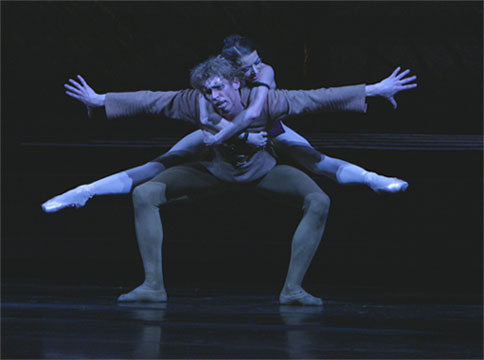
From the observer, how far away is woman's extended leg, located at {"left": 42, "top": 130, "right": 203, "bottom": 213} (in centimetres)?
400

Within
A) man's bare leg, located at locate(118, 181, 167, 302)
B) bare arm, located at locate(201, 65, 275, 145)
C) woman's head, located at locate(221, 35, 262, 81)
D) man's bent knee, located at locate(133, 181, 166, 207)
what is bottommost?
man's bare leg, located at locate(118, 181, 167, 302)

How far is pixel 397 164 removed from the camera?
605 cm

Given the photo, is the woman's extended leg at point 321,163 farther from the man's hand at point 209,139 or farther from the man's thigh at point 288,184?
the man's hand at point 209,139

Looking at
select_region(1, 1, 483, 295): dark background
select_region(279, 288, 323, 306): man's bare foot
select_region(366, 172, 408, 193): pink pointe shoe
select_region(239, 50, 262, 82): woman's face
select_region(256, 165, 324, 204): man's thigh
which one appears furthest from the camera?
select_region(1, 1, 483, 295): dark background

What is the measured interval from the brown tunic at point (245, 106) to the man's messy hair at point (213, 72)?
0.08 meters

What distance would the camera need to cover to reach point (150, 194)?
154 inches

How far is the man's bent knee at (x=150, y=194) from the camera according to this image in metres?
3.89

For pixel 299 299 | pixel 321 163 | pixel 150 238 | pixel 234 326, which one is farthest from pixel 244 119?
pixel 234 326

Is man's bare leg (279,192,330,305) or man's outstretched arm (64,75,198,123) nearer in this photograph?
man's bare leg (279,192,330,305)

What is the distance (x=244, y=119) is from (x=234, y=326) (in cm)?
107

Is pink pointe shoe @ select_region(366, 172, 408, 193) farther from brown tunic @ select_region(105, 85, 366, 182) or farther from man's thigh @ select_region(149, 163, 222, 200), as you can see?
man's thigh @ select_region(149, 163, 222, 200)

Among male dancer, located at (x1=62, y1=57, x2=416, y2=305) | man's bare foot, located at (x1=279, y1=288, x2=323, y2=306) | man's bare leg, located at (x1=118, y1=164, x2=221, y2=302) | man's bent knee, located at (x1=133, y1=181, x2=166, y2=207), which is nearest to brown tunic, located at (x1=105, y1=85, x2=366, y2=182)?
male dancer, located at (x1=62, y1=57, x2=416, y2=305)

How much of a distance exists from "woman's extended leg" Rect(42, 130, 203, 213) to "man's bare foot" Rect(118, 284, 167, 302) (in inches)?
18.4

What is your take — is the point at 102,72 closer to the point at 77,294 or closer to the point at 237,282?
the point at 237,282
